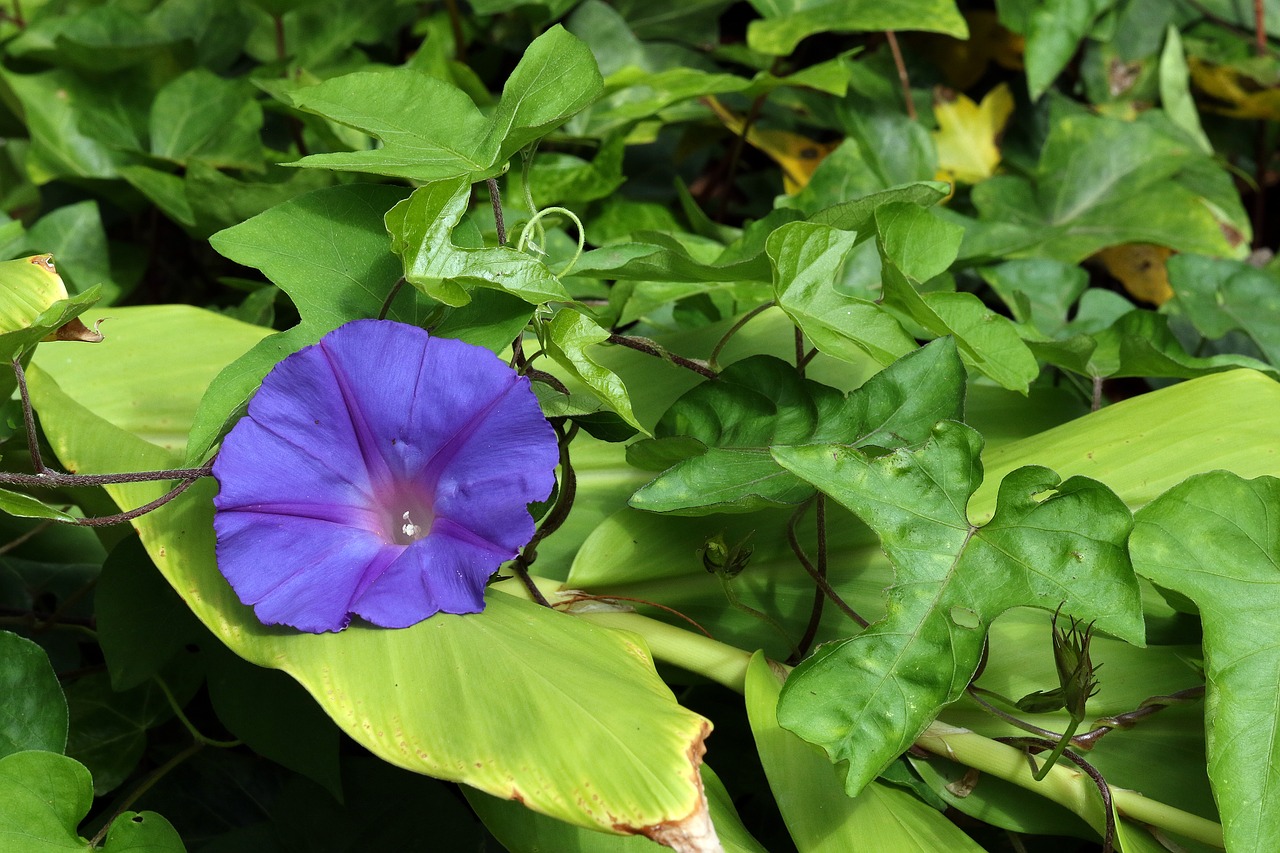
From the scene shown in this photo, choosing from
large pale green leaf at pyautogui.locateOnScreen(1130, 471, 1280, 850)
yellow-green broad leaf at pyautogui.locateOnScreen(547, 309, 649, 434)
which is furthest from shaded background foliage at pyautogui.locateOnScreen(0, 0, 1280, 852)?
large pale green leaf at pyautogui.locateOnScreen(1130, 471, 1280, 850)

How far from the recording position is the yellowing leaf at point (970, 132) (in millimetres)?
1474

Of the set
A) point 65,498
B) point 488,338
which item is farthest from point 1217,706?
point 65,498

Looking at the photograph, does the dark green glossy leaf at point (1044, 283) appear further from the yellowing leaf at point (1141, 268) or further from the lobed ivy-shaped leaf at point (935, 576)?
the lobed ivy-shaped leaf at point (935, 576)

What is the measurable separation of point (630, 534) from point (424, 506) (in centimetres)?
17

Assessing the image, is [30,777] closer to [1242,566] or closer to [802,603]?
[802,603]

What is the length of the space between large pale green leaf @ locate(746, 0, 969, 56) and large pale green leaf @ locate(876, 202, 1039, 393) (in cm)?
54

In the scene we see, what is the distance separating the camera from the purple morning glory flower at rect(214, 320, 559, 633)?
0.60m

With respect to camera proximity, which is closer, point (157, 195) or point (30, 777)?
point (30, 777)

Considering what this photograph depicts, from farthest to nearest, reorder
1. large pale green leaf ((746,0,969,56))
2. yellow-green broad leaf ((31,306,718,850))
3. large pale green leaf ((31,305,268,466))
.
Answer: large pale green leaf ((746,0,969,56)) < large pale green leaf ((31,305,268,466)) < yellow-green broad leaf ((31,306,718,850))

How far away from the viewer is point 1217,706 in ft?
1.99

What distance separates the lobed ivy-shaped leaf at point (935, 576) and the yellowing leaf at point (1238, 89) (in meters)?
1.19

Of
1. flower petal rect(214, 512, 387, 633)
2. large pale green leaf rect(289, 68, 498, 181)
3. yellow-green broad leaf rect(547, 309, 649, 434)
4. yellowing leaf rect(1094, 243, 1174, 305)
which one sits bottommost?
yellowing leaf rect(1094, 243, 1174, 305)

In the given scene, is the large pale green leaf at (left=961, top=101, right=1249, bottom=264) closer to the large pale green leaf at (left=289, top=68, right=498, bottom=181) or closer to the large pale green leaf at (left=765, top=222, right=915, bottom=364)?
the large pale green leaf at (left=765, top=222, right=915, bottom=364)

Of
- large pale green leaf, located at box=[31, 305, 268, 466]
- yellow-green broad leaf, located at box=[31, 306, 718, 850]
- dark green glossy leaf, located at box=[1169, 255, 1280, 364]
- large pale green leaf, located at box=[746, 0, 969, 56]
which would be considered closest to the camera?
yellow-green broad leaf, located at box=[31, 306, 718, 850]
